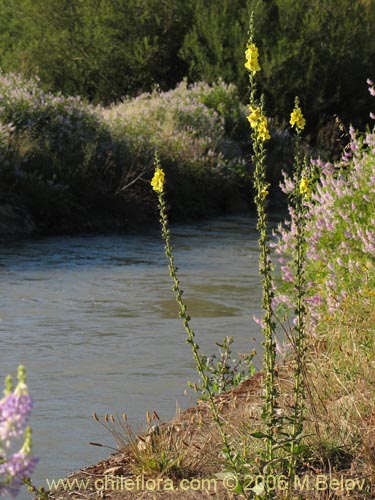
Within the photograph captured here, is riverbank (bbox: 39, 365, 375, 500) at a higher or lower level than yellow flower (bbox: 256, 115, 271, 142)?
lower

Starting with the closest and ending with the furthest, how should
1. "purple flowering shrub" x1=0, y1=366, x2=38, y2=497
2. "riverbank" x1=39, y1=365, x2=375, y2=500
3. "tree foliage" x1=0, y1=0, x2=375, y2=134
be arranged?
"purple flowering shrub" x1=0, y1=366, x2=38, y2=497 → "riverbank" x1=39, y1=365, x2=375, y2=500 → "tree foliage" x1=0, y1=0, x2=375, y2=134

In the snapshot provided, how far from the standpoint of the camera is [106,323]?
931 centimetres

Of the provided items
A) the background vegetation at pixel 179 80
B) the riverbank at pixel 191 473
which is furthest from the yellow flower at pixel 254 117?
the background vegetation at pixel 179 80

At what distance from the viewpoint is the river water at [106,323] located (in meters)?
6.55

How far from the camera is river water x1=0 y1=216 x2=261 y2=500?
6.55 metres

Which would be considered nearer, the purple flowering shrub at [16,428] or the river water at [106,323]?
the purple flowering shrub at [16,428]

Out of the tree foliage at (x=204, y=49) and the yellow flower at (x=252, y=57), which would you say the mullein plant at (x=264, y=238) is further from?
the tree foliage at (x=204, y=49)

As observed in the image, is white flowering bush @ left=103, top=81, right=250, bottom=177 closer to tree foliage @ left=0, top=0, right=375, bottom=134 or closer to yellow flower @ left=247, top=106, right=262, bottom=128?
tree foliage @ left=0, top=0, right=375, bottom=134

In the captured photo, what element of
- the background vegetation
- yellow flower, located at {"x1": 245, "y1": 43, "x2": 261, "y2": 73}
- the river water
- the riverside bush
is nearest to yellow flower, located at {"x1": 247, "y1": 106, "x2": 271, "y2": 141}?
yellow flower, located at {"x1": 245, "y1": 43, "x2": 261, "y2": 73}

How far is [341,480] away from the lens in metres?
4.24

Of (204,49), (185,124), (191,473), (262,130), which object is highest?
(204,49)

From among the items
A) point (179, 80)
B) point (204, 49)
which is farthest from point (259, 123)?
point (179, 80)

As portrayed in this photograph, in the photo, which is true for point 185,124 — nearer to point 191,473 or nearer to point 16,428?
point 191,473

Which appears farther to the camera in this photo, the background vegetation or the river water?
the background vegetation
